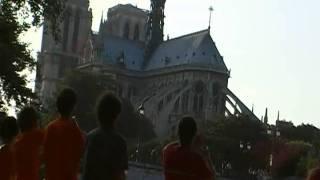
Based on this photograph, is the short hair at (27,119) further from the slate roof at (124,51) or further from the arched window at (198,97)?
the slate roof at (124,51)

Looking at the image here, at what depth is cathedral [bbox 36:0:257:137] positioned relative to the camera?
346 feet

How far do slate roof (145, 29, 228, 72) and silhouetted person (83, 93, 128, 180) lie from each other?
9834 cm

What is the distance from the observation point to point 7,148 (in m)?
11.2

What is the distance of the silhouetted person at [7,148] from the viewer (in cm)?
1112

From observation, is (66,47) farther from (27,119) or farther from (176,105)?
(27,119)

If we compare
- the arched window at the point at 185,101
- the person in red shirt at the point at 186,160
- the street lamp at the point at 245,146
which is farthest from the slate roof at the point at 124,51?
the person in red shirt at the point at 186,160

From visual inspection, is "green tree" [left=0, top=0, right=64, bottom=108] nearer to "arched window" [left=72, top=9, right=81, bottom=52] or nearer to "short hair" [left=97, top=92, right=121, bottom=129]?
"short hair" [left=97, top=92, right=121, bottom=129]

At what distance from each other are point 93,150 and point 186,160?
3.30 ft

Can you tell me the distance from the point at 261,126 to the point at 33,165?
7397 cm

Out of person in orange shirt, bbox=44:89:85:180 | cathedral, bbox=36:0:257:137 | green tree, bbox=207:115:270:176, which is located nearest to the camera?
person in orange shirt, bbox=44:89:85:180

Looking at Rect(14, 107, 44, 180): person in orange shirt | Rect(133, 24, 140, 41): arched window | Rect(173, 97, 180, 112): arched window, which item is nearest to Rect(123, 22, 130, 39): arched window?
Rect(133, 24, 140, 41): arched window

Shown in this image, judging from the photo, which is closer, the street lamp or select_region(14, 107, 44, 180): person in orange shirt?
select_region(14, 107, 44, 180): person in orange shirt

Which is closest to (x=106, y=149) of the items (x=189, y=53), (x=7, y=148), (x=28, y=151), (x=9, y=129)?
(x=28, y=151)

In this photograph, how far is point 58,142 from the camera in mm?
9633
